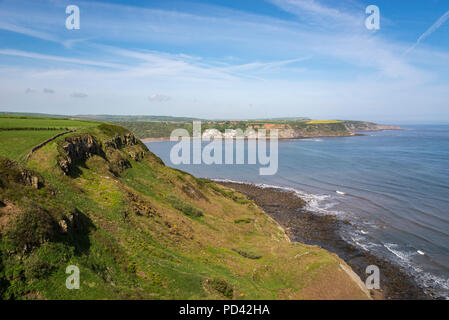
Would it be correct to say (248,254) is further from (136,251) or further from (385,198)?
(385,198)

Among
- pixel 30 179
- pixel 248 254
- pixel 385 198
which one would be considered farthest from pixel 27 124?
pixel 385 198

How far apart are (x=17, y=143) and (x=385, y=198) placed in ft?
189

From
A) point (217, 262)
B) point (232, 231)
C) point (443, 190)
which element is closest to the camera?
point (217, 262)

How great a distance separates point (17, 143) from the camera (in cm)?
2295

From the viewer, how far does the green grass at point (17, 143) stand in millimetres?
20484

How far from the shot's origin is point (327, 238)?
35.4m

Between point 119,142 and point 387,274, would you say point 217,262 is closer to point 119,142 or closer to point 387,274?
point 387,274

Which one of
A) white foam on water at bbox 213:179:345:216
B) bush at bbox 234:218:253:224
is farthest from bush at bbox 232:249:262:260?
white foam on water at bbox 213:179:345:216

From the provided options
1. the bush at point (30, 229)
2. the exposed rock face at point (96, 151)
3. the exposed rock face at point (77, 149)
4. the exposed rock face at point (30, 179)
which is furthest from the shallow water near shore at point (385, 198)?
the exposed rock face at point (77, 149)

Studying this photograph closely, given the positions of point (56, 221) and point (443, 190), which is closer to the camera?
point (56, 221)

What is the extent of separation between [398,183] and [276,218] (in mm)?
35599

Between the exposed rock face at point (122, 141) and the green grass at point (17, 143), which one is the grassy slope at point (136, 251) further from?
the exposed rock face at point (122, 141)

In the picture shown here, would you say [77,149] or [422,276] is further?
[422,276]

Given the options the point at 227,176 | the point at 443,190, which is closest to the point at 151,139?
the point at 227,176
